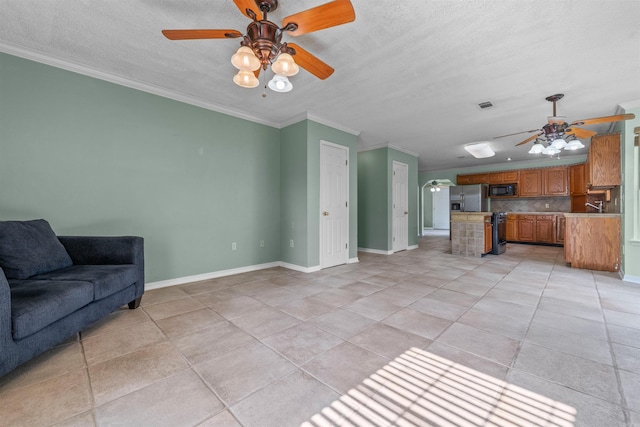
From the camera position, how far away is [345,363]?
5.60ft

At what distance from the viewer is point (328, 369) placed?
1644 mm

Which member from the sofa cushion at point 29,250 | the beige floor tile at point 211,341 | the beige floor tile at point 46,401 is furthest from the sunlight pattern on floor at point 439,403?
the sofa cushion at point 29,250

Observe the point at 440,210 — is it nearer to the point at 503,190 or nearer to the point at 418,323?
the point at 503,190

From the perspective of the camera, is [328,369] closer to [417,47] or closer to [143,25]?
[417,47]

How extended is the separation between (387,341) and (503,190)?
8.23 m

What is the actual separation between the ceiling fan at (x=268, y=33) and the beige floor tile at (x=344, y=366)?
6.37 ft

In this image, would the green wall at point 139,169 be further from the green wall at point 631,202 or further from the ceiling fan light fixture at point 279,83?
the green wall at point 631,202

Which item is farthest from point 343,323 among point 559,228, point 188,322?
point 559,228

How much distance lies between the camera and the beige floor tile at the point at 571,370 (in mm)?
1446

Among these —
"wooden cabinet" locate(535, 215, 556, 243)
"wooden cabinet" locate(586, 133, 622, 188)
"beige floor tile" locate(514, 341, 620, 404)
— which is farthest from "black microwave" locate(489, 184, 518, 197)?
"beige floor tile" locate(514, 341, 620, 404)

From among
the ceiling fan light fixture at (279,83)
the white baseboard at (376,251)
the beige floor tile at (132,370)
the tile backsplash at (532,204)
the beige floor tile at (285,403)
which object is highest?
the ceiling fan light fixture at (279,83)

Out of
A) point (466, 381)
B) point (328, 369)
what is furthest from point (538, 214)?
point (328, 369)

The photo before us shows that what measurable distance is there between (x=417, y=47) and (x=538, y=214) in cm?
750

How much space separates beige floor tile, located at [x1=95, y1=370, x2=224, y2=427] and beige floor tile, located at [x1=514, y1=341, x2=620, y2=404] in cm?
185
